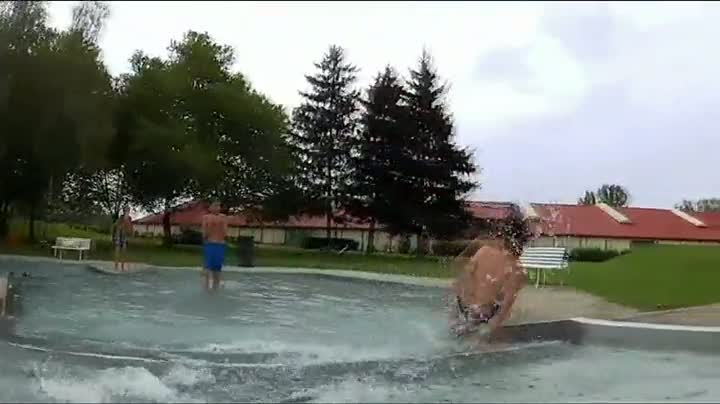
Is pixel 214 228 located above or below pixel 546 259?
above

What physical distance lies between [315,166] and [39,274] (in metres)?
25.8

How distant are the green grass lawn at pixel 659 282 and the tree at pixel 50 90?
19.5 m

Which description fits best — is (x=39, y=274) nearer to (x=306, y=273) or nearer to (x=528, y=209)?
(x=306, y=273)

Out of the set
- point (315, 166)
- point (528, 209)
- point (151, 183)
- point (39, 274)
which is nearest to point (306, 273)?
point (39, 274)

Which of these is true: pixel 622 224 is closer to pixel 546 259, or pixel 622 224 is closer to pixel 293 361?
pixel 546 259

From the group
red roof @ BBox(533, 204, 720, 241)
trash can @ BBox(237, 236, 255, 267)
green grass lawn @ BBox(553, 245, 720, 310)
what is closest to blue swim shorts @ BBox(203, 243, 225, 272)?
green grass lawn @ BBox(553, 245, 720, 310)

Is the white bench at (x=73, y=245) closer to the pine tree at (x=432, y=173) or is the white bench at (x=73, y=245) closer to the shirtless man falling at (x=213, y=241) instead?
the shirtless man falling at (x=213, y=241)

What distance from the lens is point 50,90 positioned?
32531 mm

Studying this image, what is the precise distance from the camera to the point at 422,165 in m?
42.2

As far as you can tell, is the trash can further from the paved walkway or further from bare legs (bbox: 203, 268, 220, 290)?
the paved walkway

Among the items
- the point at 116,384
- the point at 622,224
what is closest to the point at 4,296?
the point at 116,384

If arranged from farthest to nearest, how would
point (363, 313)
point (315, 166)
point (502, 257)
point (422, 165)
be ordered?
1. point (315, 166)
2. point (422, 165)
3. point (363, 313)
4. point (502, 257)

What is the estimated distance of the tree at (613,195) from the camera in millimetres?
91688

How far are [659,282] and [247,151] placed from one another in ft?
95.9
